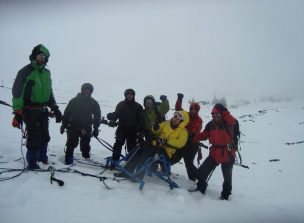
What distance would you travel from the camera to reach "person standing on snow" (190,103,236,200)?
21.6 feet

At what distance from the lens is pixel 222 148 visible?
6.64 meters

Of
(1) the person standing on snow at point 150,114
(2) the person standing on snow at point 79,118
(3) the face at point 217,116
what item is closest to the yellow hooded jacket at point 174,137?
(1) the person standing on snow at point 150,114

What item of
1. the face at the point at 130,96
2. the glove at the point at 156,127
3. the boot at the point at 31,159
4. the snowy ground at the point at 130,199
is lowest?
the snowy ground at the point at 130,199

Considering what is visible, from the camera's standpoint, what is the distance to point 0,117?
15.5m

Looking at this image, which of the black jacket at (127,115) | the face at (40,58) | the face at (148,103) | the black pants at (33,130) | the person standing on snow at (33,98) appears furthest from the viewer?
the face at (148,103)

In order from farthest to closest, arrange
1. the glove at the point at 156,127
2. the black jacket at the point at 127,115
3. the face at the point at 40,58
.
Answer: the black jacket at the point at 127,115 → the glove at the point at 156,127 → the face at the point at 40,58

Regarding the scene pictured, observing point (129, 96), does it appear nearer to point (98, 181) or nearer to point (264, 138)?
point (98, 181)

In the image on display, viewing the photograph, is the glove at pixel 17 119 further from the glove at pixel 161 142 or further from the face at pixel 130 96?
the glove at pixel 161 142

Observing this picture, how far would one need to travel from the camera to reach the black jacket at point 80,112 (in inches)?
293

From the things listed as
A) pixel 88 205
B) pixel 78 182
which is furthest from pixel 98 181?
pixel 88 205

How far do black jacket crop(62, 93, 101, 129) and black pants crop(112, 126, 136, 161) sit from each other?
0.71 m

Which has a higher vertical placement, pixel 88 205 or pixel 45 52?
pixel 45 52

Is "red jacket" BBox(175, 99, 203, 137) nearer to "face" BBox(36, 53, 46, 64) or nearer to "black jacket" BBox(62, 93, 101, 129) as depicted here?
"black jacket" BBox(62, 93, 101, 129)

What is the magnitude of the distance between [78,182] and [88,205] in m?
1.03
